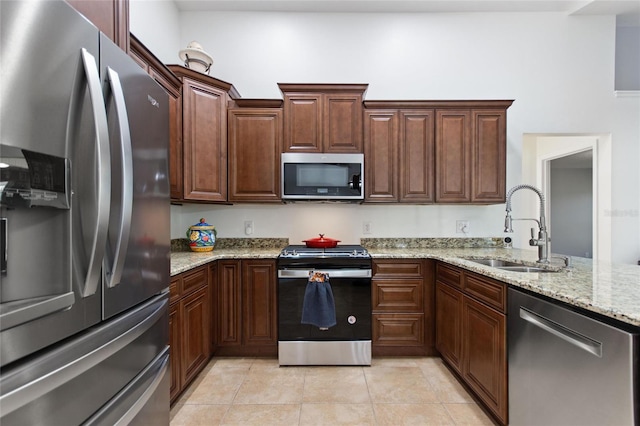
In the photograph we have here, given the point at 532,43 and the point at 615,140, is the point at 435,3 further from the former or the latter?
the point at 615,140

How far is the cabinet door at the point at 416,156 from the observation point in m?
2.75

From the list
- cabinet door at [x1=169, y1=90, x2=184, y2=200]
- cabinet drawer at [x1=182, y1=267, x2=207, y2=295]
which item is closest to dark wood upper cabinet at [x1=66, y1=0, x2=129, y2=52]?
cabinet door at [x1=169, y1=90, x2=184, y2=200]

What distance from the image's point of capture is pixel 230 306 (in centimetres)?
250

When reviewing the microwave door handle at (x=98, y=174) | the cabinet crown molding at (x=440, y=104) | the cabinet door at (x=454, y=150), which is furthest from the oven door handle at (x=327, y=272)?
the microwave door handle at (x=98, y=174)

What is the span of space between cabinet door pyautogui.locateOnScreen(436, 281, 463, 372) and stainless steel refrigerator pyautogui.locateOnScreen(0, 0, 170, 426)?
77.3 inches

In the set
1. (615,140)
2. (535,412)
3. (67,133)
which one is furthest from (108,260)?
(615,140)

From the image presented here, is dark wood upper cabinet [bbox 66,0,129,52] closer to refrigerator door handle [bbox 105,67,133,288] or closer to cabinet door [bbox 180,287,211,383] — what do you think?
refrigerator door handle [bbox 105,67,133,288]

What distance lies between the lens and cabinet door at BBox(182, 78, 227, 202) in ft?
7.93

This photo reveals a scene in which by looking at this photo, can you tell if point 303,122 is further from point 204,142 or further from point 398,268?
A: point 398,268

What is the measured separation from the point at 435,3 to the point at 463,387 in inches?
139

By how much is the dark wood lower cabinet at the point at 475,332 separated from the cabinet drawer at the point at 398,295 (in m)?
0.17

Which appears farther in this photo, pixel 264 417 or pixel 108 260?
pixel 264 417

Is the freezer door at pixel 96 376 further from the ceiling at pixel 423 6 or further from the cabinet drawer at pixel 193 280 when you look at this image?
→ the ceiling at pixel 423 6

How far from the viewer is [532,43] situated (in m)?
3.09
